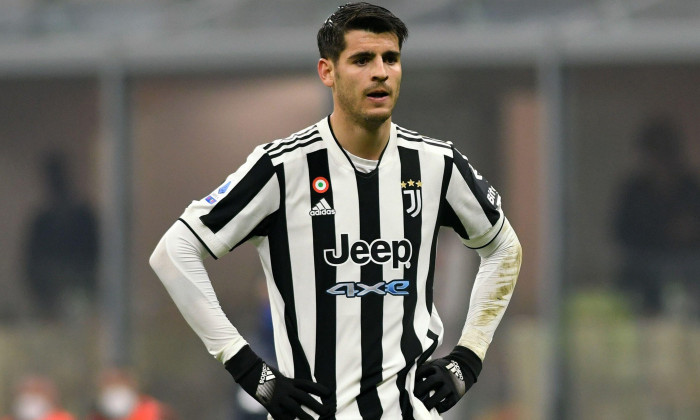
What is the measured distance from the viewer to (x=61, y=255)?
1102 centimetres

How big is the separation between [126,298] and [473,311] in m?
6.68

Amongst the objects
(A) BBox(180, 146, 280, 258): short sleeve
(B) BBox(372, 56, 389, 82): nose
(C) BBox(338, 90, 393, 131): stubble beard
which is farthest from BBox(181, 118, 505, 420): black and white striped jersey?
(B) BBox(372, 56, 389, 82): nose

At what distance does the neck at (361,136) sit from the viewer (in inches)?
169

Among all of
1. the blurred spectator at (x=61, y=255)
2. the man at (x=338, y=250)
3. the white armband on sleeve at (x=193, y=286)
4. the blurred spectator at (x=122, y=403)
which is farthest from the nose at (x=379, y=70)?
the blurred spectator at (x=61, y=255)

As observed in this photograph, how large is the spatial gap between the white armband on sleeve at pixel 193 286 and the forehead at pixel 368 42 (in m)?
0.70

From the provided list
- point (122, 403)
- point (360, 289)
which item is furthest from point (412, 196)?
point (122, 403)

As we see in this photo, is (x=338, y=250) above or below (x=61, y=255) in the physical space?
above

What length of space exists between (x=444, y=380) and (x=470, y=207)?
0.53 metres

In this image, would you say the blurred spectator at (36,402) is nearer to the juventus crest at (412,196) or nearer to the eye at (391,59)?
the juventus crest at (412,196)

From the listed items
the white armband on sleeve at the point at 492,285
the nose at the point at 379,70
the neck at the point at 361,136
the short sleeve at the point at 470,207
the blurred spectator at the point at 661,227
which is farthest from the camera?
the blurred spectator at the point at 661,227

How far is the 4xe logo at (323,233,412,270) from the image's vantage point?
427cm

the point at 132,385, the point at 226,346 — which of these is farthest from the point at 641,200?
the point at 226,346

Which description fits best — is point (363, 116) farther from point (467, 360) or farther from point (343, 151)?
point (467, 360)

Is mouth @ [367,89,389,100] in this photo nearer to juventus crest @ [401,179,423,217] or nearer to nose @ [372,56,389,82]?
nose @ [372,56,389,82]
